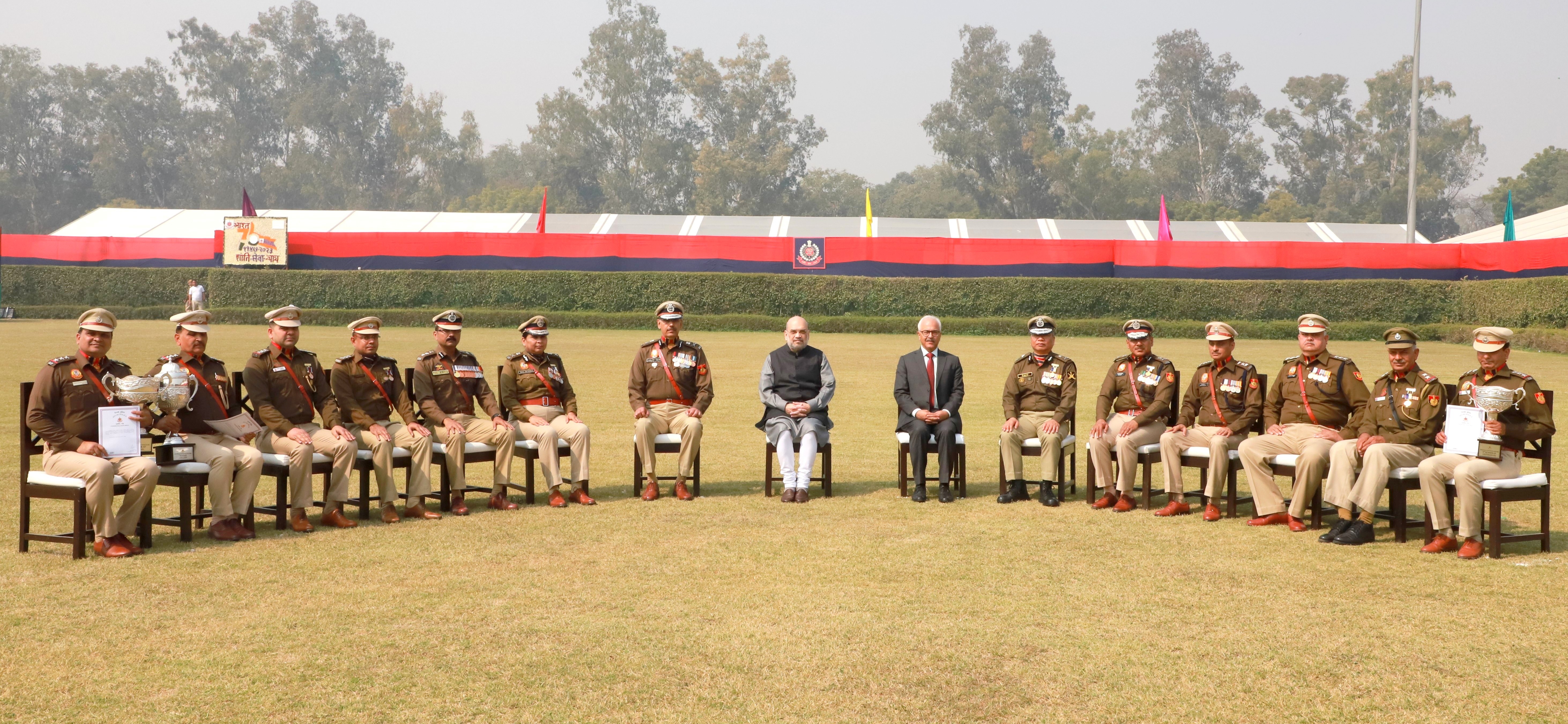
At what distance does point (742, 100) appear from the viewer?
262ft

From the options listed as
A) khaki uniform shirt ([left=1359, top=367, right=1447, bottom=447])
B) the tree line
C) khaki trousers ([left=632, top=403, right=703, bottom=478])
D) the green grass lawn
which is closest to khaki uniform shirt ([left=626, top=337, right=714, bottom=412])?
khaki trousers ([left=632, top=403, right=703, bottom=478])

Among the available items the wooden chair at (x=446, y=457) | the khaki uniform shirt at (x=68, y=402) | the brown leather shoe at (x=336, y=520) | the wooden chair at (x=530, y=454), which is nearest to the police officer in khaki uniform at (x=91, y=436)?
the khaki uniform shirt at (x=68, y=402)

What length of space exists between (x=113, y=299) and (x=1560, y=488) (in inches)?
1655

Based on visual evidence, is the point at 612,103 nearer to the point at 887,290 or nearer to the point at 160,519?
the point at 887,290

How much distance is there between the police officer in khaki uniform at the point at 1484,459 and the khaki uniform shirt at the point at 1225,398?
1.36 meters

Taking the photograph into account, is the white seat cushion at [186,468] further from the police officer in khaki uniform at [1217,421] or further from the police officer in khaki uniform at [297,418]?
the police officer in khaki uniform at [1217,421]

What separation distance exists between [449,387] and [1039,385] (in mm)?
4536

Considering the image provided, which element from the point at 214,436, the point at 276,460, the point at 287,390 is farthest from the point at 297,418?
the point at 214,436

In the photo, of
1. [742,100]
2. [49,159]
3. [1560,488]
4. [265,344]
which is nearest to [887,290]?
[265,344]

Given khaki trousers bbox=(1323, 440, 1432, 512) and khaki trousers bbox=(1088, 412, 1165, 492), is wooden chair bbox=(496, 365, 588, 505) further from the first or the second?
khaki trousers bbox=(1323, 440, 1432, 512)

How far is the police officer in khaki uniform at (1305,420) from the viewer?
8062 mm

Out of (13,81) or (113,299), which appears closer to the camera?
(113,299)

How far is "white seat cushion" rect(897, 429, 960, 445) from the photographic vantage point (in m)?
9.30

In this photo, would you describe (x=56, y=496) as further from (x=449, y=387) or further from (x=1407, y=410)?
(x=1407, y=410)
